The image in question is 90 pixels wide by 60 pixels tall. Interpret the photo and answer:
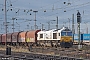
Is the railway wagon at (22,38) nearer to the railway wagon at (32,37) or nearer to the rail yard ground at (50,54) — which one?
the railway wagon at (32,37)

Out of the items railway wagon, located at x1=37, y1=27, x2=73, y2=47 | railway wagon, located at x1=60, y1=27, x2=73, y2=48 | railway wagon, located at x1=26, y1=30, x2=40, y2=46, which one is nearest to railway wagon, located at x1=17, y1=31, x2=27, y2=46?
railway wagon, located at x1=26, y1=30, x2=40, y2=46

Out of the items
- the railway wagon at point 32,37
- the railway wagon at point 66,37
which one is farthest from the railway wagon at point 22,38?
the railway wagon at point 66,37

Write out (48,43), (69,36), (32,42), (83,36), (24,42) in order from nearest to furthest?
(69,36) → (48,43) → (32,42) → (24,42) → (83,36)

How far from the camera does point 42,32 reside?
193 feet

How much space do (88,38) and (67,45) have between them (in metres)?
28.1

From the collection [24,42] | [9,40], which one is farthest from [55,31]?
[9,40]

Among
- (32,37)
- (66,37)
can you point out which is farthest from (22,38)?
(66,37)

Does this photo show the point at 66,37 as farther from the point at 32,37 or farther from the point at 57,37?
the point at 32,37

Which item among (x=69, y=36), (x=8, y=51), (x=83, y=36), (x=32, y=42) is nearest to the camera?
(x=8, y=51)

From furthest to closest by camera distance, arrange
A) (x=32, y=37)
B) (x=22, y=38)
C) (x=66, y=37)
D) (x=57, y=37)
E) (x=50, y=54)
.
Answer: (x=22, y=38) → (x=32, y=37) → (x=57, y=37) → (x=66, y=37) → (x=50, y=54)

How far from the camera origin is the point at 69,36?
5241 cm

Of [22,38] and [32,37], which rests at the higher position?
[32,37]

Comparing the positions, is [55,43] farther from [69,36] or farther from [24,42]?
[24,42]

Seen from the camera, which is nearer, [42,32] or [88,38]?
[42,32]
